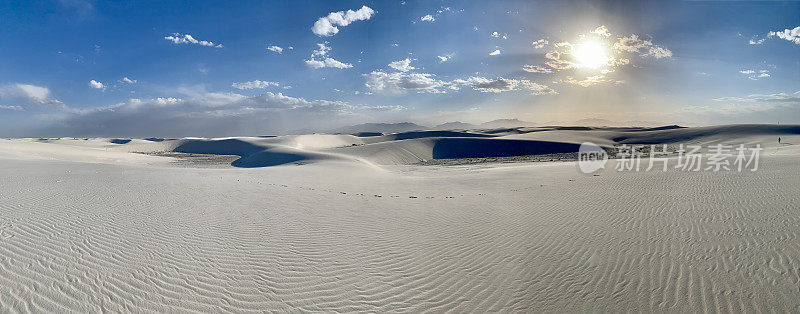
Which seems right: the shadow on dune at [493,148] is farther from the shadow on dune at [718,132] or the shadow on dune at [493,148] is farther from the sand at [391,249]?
the sand at [391,249]

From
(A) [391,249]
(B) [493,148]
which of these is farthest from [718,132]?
(A) [391,249]

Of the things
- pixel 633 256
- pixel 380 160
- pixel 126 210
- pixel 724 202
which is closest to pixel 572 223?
pixel 633 256

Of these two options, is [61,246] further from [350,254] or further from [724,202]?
[724,202]

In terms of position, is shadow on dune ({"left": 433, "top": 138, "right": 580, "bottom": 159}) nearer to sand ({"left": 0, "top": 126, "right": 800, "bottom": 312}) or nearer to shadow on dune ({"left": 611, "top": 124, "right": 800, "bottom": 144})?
shadow on dune ({"left": 611, "top": 124, "right": 800, "bottom": 144})

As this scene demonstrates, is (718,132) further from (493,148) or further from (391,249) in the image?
(391,249)

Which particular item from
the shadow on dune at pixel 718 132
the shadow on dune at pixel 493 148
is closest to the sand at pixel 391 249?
the shadow on dune at pixel 493 148

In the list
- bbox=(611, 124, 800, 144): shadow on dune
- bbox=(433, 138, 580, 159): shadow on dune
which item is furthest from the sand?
bbox=(611, 124, 800, 144): shadow on dune
